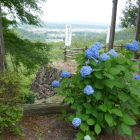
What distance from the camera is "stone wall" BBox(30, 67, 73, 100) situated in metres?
10.1

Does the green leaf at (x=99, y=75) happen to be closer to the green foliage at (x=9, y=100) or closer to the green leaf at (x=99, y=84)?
the green leaf at (x=99, y=84)

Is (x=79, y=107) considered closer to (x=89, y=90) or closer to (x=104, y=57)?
(x=89, y=90)

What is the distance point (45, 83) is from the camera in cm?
1108

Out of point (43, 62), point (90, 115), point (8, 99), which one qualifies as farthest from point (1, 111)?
point (43, 62)

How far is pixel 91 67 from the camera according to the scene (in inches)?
83.7

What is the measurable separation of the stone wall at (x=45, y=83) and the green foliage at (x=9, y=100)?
748 centimetres

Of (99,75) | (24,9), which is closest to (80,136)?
(99,75)

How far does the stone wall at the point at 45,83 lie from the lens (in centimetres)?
1011

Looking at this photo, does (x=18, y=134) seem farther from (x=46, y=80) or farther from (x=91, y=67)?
(x=46, y=80)

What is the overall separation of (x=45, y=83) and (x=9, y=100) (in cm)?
888

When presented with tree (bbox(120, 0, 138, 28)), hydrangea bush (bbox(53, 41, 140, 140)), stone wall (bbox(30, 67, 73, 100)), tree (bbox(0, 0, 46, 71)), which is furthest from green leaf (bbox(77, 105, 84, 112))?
tree (bbox(120, 0, 138, 28))

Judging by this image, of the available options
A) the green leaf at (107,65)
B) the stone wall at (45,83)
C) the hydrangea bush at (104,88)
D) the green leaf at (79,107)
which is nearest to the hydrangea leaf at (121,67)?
the hydrangea bush at (104,88)

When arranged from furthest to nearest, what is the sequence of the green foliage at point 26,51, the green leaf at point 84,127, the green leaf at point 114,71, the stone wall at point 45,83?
the stone wall at point 45,83 < the green foliage at point 26,51 < the green leaf at point 84,127 < the green leaf at point 114,71

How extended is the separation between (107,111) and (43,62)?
161 inches
